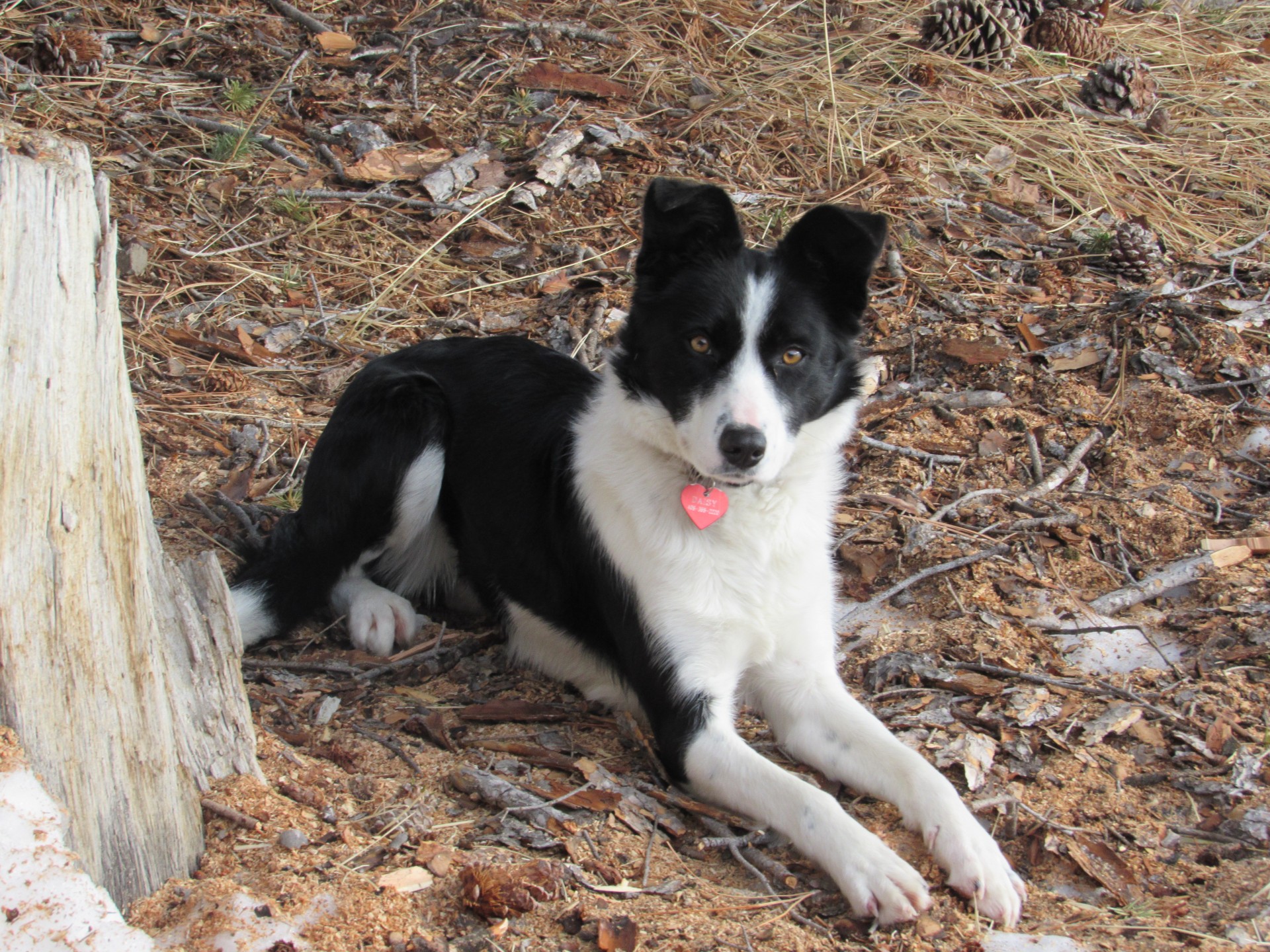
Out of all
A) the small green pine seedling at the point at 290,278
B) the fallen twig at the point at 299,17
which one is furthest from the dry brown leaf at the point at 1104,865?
the fallen twig at the point at 299,17

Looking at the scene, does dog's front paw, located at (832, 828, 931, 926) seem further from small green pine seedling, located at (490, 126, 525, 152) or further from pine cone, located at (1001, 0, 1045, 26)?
pine cone, located at (1001, 0, 1045, 26)

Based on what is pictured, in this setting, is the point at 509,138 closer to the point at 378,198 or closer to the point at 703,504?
the point at 378,198

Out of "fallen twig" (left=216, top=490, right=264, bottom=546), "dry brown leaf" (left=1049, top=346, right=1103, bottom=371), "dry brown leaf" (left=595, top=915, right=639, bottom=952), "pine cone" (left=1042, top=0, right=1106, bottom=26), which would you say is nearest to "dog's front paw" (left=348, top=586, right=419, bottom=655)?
"fallen twig" (left=216, top=490, right=264, bottom=546)

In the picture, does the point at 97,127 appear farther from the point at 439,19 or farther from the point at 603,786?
the point at 603,786

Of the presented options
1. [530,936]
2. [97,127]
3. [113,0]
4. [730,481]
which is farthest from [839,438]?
[113,0]

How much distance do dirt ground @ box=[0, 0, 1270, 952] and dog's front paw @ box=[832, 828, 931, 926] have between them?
0.04 metres

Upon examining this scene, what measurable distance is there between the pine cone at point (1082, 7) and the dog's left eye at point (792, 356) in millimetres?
5799

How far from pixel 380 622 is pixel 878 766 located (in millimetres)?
1780

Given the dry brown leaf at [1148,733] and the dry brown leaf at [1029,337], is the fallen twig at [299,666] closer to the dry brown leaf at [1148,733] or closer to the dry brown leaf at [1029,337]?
the dry brown leaf at [1148,733]

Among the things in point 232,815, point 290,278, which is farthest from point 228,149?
point 232,815

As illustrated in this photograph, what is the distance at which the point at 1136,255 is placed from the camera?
5410 millimetres

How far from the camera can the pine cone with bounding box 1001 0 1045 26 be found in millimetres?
7188

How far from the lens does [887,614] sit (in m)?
3.71

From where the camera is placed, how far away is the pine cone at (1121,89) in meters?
6.84
